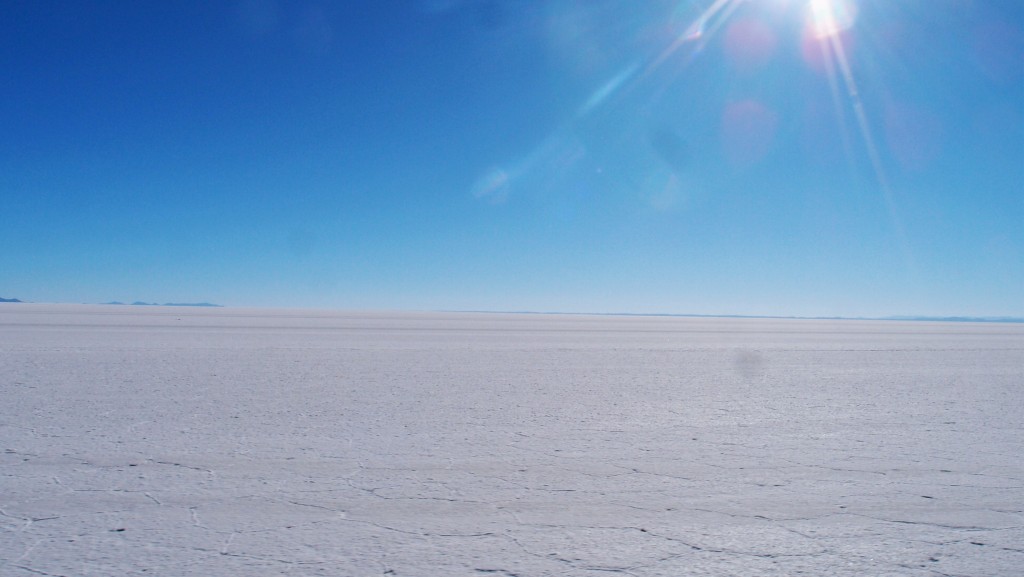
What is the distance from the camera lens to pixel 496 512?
11.9 feet

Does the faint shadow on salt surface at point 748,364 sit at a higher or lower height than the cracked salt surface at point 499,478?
higher

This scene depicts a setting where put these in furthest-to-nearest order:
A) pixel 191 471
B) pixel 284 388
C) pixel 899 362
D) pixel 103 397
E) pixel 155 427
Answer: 1. pixel 899 362
2. pixel 284 388
3. pixel 103 397
4. pixel 155 427
5. pixel 191 471

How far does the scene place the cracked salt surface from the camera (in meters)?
3.04

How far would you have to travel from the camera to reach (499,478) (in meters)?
4.33

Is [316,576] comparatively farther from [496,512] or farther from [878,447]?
[878,447]

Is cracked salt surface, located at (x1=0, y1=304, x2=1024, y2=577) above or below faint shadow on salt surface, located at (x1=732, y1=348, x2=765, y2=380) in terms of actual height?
below

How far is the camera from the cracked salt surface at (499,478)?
304 centimetres

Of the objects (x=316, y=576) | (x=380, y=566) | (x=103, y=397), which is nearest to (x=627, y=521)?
(x=380, y=566)

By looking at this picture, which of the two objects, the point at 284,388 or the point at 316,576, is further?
the point at 284,388

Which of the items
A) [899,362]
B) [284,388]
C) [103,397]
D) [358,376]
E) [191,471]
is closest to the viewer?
[191,471]

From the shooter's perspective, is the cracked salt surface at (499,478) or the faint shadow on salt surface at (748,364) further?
the faint shadow on salt surface at (748,364)

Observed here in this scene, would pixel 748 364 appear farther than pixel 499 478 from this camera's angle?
Yes

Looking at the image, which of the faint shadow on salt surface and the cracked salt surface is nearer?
the cracked salt surface

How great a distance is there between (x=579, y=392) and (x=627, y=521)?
16.3 feet
